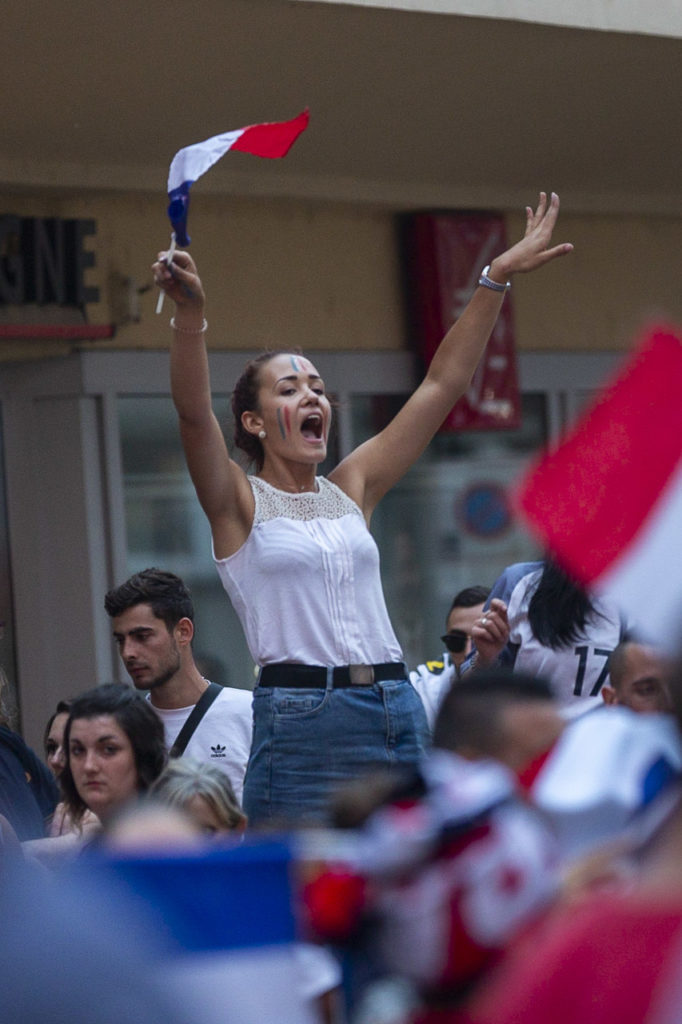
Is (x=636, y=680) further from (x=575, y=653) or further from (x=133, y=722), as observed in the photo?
(x=133, y=722)

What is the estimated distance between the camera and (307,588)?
145 inches

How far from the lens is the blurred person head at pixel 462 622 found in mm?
6047

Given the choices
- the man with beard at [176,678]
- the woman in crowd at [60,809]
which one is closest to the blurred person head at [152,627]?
the man with beard at [176,678]

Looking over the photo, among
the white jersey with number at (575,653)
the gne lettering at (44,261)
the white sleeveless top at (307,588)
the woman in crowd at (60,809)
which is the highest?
the gne lettering at (44,261)

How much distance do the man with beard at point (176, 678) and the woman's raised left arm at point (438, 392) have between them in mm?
818

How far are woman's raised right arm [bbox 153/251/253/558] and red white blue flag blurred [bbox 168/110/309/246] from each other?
0.32 feet

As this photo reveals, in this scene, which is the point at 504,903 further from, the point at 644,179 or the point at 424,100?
the point at 644,179

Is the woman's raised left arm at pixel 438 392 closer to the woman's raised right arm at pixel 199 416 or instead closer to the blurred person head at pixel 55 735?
the woman's raised right arm at pixel 199 416

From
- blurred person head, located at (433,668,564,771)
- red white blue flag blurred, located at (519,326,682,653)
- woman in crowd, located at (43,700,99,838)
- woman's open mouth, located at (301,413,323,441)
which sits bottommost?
woman in crowd, located at (43,700,99,838)

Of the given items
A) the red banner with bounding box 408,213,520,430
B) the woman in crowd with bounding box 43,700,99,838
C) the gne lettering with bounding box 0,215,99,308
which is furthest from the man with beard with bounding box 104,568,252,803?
the red banner with bounding box 408,213,520,430

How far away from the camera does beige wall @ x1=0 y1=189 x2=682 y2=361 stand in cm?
802

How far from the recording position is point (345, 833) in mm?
1856

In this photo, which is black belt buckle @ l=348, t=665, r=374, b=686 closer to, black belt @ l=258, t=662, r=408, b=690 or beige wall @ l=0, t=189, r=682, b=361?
black belt @ l=258, t=662, r=408, b=690

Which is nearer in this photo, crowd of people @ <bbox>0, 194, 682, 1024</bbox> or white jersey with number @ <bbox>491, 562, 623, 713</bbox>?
crowd of people @ <bbox>0, 194, 682, 1024</bbox>
